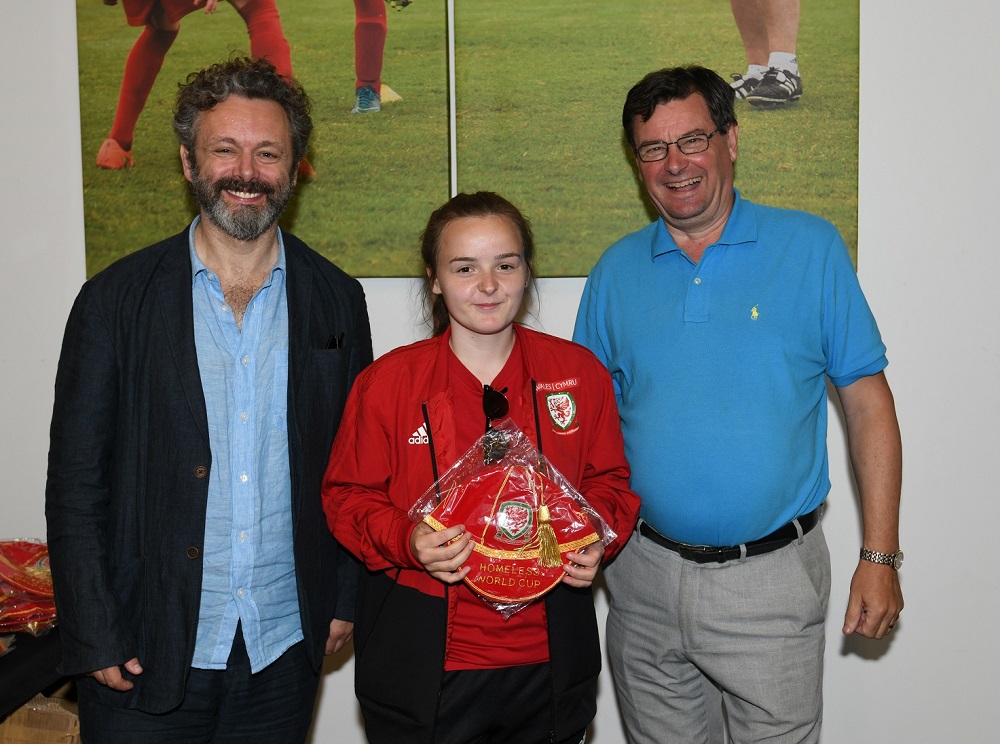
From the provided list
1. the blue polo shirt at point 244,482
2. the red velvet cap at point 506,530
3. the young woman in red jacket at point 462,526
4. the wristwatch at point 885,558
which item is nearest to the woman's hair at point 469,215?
the young woman in red jacket at point 462,526

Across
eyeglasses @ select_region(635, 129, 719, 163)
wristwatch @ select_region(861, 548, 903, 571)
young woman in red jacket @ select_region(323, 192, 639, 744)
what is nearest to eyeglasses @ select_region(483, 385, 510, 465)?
young woman in red jacket @ select_region(323, 192, 639, 744)

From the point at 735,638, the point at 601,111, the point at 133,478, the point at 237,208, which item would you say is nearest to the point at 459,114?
the point at 601,111

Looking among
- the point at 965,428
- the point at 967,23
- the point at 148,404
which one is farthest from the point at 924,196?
the point at 148,404

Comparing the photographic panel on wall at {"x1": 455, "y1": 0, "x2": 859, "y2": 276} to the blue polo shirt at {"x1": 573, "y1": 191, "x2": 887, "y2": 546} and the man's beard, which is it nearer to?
the blue polo shirt at {"x1": 573, "y1": 191, "x2": 887, "y2": 546}

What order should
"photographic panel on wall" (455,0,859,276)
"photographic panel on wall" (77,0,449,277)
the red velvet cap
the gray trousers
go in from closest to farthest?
the red velvet cap < the gray trousers < "photographic panel on wall" (455,0,859,276) < "photographic panel on wall" (77,0,449,277)

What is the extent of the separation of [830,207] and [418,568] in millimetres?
1900

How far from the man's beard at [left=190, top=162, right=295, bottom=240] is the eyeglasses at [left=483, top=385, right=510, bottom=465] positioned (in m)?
0.70

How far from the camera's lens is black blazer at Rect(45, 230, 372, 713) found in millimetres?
2010

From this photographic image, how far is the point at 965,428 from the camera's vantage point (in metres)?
3.00

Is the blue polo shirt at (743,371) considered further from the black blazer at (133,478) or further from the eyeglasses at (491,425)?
the black blazer at (133,478)

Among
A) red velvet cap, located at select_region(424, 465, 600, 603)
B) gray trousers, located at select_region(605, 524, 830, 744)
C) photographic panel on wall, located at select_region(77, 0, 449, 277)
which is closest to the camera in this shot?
red velvet cap, located at select_region(424, 465, 600, 603)

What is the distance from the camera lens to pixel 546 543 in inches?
75.4

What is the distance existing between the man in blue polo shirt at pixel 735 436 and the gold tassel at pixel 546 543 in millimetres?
462

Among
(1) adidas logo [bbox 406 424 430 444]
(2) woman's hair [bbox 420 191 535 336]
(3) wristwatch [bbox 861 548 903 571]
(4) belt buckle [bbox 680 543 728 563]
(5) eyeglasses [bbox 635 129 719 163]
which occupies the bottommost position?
(3) wristwatch [bbox 861 548 903 571]
